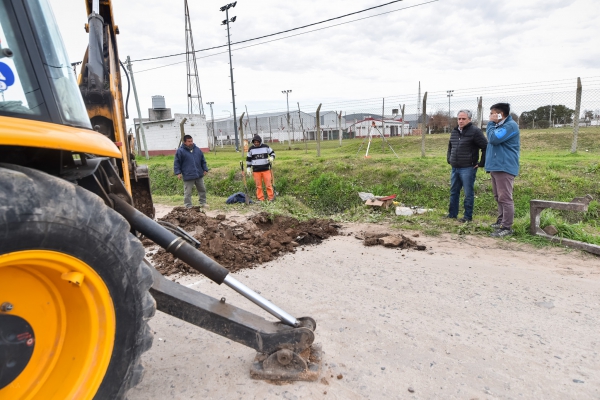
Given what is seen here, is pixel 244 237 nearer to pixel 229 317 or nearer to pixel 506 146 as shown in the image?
pixel 229 317

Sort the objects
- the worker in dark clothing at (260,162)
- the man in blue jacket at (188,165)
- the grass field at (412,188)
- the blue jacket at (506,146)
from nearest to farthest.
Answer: the blue jacket at (506,146) → the grass field at (412,188) → the man in blue jacket at (188,165) → the worker in dark clothing at (260,162)

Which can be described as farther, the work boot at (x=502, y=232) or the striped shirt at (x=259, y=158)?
the striped shirt at (x=259, y=158)

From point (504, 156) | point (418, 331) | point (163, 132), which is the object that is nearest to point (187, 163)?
point (504, 156)

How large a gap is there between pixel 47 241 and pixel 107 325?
0.50 metres

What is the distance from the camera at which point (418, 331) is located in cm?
300

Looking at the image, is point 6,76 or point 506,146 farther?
point 506,146

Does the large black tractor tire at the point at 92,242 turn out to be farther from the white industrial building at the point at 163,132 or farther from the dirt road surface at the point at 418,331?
the white industrial building at the point at 163,132

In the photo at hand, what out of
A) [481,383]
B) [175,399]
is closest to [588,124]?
[481,383]

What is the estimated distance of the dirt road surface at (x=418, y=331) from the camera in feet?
7.73

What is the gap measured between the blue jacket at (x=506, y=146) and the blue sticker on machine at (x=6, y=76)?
562 cm

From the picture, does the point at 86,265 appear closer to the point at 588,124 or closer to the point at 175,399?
the point at 175,399

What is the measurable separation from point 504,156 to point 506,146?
148 mm

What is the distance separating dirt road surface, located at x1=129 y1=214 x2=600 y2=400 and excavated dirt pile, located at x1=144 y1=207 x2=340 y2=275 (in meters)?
0.24

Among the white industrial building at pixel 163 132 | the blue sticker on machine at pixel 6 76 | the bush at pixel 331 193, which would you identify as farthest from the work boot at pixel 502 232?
the white industrial building at pixel 163 132
